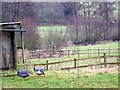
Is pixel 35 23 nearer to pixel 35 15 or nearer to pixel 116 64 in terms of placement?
pixel 35 15

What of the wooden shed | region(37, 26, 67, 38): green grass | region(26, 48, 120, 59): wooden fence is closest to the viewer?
the wooden shed

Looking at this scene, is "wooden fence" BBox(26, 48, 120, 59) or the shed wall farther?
"wooden fence" BBox(26, 48, 120, 59)

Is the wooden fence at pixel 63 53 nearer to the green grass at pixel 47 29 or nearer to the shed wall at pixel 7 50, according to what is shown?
the green grass at pixel 47 29

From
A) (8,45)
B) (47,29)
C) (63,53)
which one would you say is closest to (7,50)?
(8,45)

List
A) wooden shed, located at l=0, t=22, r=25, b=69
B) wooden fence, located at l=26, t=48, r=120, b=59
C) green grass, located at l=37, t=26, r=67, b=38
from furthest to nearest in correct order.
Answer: green grass, located at l=37, t=26, r=67, b=38
wooden fence, located at l=26, t=48, r=120, b=59
wooden shed, located at l=0, t=22, r=25, b=69

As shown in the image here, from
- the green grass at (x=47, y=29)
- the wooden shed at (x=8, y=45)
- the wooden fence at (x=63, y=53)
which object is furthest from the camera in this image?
the green grass at (x=47, y=29)

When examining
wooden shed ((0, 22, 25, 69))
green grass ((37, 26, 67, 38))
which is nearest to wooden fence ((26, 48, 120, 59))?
green grass ((37, 26, 67, 38))

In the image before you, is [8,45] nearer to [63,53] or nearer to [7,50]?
[7,50]

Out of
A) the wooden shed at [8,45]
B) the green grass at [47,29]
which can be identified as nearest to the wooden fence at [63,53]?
the green grass at [47,29]

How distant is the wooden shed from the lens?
7117 mm

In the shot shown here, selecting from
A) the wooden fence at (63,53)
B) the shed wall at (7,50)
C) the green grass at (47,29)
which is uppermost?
the green grass at (47,29)

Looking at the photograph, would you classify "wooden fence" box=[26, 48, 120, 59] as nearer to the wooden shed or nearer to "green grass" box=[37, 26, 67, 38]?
"green grass" box=[37, 26, 67, 38]

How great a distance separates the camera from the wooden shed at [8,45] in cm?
712

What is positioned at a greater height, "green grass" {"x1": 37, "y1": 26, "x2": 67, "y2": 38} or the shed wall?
"green grass" {"x1": 37, "y1": 26, "x2": 67, "y2": 38}
